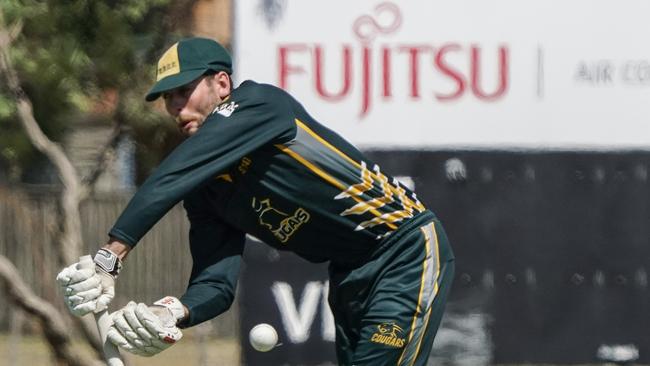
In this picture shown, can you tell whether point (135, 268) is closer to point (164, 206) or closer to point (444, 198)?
point (444, 198)

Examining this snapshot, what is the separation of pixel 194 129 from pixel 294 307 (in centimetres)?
248

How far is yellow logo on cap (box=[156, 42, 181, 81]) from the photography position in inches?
189

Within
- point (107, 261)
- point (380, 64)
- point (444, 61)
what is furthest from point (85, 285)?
point (444, 61)

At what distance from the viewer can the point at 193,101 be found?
481cm

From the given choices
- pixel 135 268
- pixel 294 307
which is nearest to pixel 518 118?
pixel 294 307

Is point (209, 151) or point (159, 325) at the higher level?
point (209, 151)

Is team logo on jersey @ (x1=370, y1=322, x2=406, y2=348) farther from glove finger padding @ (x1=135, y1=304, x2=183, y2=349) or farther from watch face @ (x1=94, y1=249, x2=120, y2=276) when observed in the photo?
watch face @ (x1=94, y1=249, x2=120, y2=276)

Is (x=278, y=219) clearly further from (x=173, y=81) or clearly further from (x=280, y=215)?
(x=173, y=81)

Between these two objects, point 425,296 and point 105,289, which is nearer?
point 105,289

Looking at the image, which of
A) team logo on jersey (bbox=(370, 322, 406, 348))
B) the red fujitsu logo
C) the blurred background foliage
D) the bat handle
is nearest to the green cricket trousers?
team logo on jersey (bbox=(370, 322, 406, 348))

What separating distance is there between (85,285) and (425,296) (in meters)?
1.23

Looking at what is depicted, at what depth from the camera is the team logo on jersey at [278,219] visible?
4.95 meters

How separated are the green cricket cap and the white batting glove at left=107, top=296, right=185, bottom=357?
0.71 meters

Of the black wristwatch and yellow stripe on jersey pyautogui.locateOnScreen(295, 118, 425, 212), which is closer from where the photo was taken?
the black wristwatch
